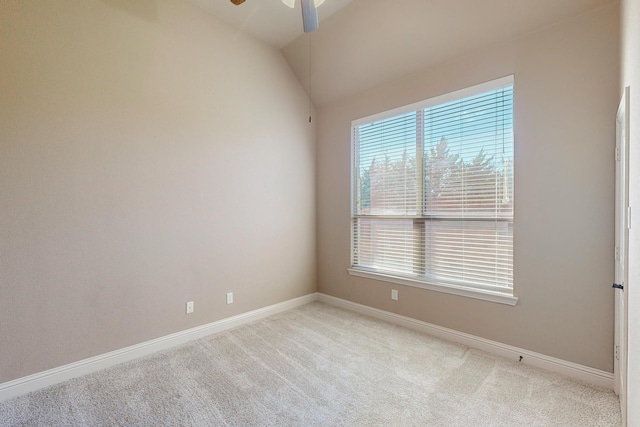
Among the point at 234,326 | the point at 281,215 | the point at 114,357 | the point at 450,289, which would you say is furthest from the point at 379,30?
the point at 114,357

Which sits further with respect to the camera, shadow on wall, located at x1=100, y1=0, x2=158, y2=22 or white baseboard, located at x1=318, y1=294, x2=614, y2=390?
shadow on wall, located at x1=100, y1=0, x2=158, y2=22

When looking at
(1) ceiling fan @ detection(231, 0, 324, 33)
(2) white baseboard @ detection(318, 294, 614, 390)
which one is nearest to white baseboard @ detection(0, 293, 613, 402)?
(2) white baseboard @ detection(318, 294, 614, 390)

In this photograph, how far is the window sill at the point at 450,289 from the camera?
8.49ft

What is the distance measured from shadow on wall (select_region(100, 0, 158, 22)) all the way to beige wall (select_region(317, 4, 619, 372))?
2887mm

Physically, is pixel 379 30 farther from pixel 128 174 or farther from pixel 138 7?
pixel 128 174

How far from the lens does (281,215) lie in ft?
12.4

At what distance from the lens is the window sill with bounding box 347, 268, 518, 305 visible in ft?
8.49

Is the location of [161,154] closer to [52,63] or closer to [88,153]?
[88,153]

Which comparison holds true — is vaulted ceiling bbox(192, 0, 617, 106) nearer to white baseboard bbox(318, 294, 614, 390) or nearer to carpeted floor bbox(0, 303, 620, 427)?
white baseboard bbox(318, 294, 614, 390)

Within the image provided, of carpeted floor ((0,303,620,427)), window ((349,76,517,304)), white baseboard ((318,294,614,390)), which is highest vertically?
window ((349,76,517,304))

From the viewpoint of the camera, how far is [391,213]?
3.51m

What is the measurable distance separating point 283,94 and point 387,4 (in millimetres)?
1587

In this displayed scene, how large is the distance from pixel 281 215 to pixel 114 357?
2.18 m

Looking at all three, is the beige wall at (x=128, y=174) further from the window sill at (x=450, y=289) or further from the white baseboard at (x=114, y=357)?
the window sill at (x=450, y=289)
